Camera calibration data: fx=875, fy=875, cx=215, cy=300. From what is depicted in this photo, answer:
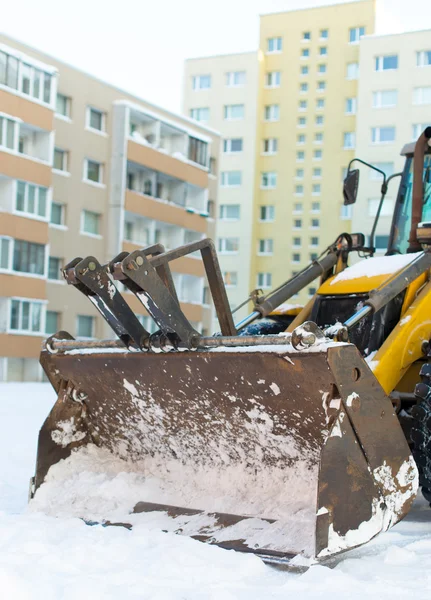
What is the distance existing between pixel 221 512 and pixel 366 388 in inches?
45.7

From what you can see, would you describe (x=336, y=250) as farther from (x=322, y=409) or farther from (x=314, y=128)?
(x=314, y=128)

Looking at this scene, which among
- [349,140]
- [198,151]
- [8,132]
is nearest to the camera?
[8,132]

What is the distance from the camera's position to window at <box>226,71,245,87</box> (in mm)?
53531

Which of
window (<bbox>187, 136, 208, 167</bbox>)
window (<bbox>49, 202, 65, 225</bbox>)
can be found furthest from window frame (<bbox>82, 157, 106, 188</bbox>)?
window (<bbox>187, 136, 208, 167</bbox>)

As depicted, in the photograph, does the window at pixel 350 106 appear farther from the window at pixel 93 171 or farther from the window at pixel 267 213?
the window at pixel 93 171

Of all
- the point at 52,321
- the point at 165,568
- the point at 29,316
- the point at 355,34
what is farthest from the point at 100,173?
the point at 165,568

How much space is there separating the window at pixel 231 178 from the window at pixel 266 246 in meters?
3.82

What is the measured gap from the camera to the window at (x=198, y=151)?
39531 mm

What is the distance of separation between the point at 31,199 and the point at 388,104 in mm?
24385

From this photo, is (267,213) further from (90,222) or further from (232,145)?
(90,222)

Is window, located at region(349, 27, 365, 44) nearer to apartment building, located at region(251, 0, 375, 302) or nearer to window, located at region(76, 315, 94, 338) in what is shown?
apartment building, located at region(251, 0, 375, 302)

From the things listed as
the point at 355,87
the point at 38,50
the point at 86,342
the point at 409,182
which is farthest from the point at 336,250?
the point at 355,87

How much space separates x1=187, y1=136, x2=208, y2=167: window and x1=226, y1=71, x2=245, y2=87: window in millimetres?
14528

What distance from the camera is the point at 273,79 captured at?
55062 millimetres
